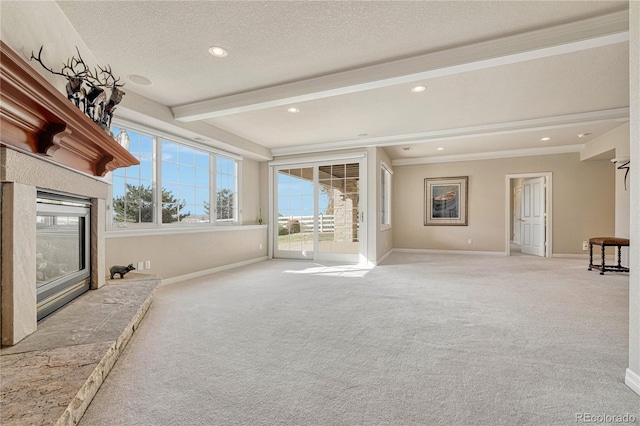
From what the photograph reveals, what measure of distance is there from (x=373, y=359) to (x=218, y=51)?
9.16 ft

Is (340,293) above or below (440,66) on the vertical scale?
below

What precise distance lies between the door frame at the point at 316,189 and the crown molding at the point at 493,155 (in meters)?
2.30

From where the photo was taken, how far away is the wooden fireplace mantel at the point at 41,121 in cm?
119

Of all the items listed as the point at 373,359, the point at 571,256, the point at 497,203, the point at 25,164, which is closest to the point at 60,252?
the point at 25,164

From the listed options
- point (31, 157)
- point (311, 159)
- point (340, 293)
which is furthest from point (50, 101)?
point (311, 159)

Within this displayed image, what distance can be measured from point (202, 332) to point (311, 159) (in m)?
4.39

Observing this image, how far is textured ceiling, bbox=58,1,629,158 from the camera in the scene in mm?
2035

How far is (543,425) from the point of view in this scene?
1305 millimetres

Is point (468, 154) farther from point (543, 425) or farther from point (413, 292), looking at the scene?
point (543, 425)

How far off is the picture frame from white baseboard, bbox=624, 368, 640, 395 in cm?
586

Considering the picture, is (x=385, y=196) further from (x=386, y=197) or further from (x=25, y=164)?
(x=25, y=164)

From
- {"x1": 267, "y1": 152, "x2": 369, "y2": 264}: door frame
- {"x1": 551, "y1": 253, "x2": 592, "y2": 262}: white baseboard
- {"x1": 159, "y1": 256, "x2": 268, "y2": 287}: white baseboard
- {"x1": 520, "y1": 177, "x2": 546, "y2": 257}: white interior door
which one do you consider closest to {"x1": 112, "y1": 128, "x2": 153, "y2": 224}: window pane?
{"x1": 159, "y1": 256, "x2": 268, "y2": 287}: white baseboard

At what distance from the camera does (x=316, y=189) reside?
20.1 ft

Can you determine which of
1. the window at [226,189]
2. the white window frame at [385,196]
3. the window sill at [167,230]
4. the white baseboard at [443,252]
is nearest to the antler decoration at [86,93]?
the window sill at [167,230]
